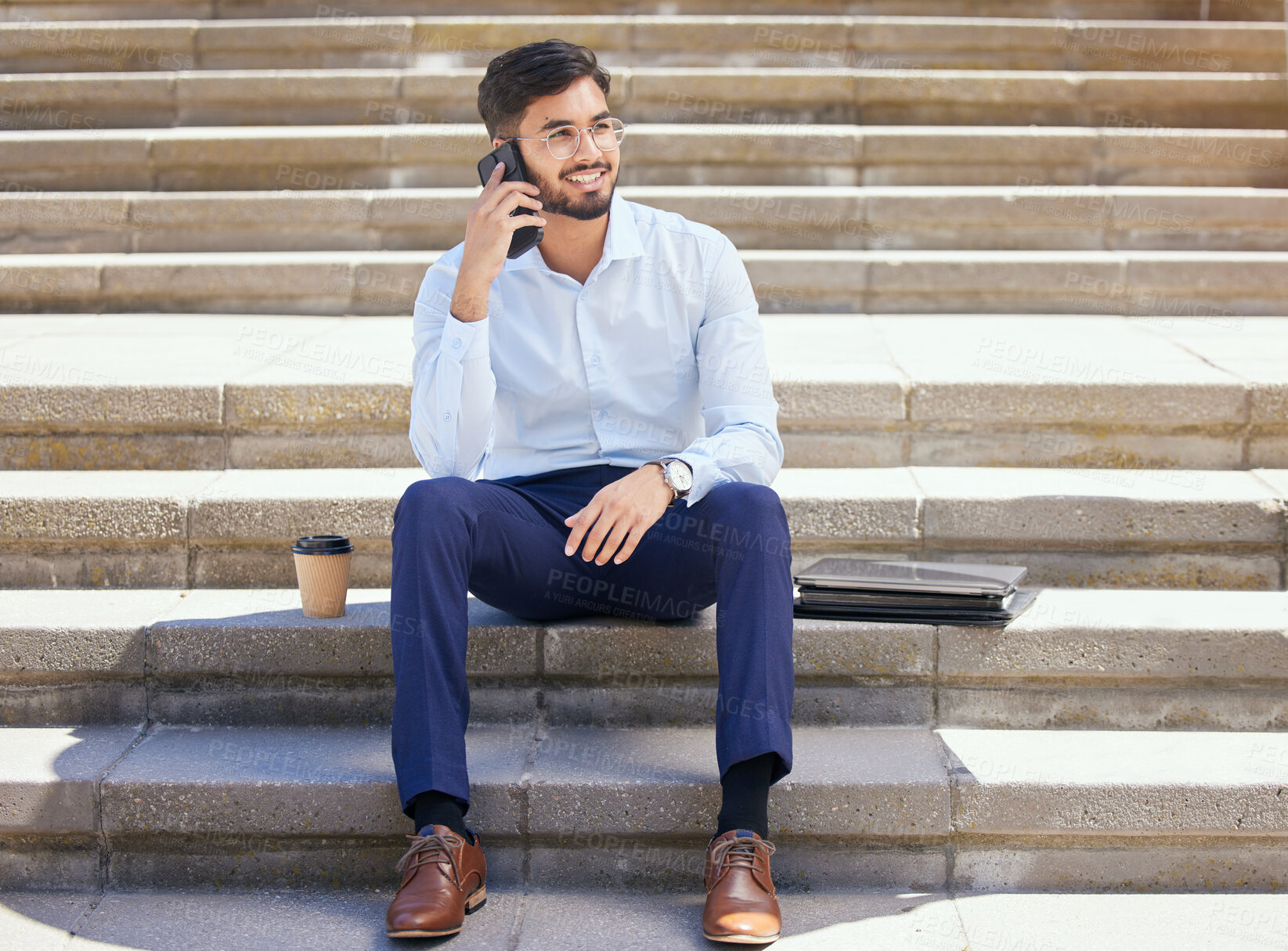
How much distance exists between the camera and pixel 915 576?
2559 millimetres

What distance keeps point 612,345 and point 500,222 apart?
1.24 ft

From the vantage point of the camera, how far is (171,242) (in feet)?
15.5

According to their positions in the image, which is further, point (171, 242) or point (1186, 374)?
point (171, 242)

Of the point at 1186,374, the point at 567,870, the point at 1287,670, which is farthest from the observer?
the point at 1186,374

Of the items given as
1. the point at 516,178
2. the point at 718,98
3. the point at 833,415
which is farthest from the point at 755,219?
the point at 516,178

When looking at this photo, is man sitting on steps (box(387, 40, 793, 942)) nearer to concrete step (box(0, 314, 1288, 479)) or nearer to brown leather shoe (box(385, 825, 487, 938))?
brown leather shoe (box(385, 825, 487, 938))

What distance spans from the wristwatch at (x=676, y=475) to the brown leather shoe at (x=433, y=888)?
2.51 ft

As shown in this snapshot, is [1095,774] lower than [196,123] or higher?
lower

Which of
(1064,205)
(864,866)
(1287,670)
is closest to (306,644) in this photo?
(864,866)

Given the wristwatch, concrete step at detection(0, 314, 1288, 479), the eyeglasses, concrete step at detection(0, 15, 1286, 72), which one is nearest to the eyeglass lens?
the eyeglasses

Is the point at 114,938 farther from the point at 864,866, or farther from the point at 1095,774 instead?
the point at 1095,774

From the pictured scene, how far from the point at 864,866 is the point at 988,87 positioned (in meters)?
3.92

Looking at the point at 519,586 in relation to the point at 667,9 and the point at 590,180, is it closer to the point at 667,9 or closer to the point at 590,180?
the point at 590,180

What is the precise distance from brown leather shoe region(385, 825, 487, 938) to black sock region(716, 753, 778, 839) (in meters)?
0.48
